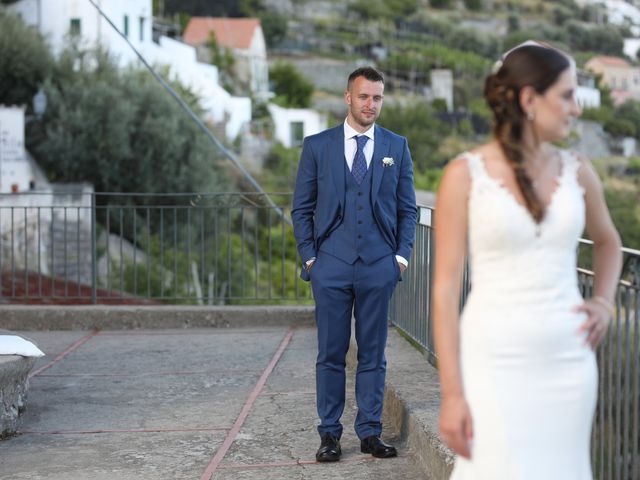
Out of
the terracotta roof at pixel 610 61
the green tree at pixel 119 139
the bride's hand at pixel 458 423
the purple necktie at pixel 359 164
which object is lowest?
the green tree at pixel 119 139

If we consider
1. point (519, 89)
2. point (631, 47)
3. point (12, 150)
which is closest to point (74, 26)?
point (12, 150)

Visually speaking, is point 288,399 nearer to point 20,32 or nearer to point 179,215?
point 179,215

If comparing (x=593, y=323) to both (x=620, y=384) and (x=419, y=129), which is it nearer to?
(x=620, y=384)

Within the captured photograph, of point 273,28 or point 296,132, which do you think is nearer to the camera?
point 296,132

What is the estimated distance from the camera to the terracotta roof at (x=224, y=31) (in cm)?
10372

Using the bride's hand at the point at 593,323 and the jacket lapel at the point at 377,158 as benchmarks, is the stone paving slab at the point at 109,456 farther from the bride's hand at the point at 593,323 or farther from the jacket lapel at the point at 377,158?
the bride's hand at the point at 593,323

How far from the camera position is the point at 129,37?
58219 mm

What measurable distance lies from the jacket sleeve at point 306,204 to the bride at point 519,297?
8.61ft

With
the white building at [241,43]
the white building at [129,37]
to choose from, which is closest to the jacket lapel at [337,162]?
the white building at [129,37]

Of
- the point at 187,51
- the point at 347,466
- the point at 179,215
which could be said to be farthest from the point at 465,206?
the point at 187,51

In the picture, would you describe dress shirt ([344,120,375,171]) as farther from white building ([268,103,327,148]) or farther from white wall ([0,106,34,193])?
white building ([268,103,327,148])

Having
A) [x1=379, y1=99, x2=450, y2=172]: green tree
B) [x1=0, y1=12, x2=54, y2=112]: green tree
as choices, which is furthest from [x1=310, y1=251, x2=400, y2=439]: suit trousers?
[x1=379, y1=99, x2=450, y2=172]: green tree

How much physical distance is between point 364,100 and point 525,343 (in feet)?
9.15

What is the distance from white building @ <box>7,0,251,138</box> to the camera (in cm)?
4962
